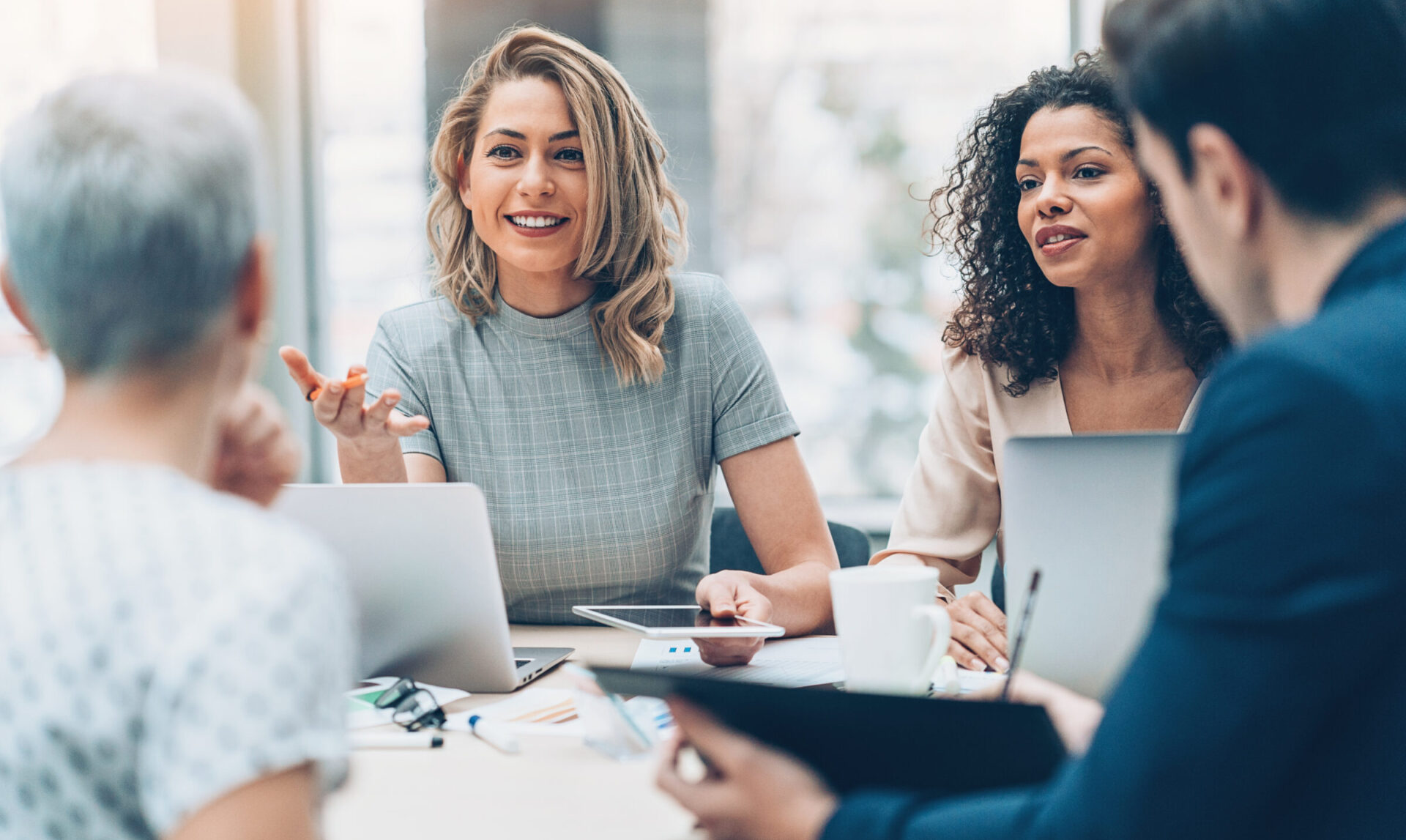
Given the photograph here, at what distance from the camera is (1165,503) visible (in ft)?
3.32

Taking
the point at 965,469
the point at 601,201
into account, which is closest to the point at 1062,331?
the point at 965,469

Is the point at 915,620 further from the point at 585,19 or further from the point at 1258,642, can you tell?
the point at 585,19

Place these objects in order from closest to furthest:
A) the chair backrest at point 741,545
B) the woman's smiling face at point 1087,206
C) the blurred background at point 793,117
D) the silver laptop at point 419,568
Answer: the silver laptop at point 419,568, the woman's smiling face at point 1087,206, the chair backrest at point 741,545, the blurred background at point 793,117

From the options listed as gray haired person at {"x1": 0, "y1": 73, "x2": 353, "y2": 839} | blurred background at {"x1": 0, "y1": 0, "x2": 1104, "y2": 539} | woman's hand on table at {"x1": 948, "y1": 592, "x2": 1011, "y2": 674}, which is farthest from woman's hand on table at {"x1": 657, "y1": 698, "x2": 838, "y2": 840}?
blurred background at {"x1": 0, "y1": 0, "x2": 1104, "y2": 539}

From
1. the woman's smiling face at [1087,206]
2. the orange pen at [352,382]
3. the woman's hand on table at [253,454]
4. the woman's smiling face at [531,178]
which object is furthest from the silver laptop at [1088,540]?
the woman's smiling face at [531,178]

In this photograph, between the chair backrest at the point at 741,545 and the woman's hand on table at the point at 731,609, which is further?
the chair backrest at the point at 741,545

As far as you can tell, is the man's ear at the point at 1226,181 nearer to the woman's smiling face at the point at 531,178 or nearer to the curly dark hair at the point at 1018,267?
the curly dark hair at the point at 1018,267

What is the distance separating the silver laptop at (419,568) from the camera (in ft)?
3.77

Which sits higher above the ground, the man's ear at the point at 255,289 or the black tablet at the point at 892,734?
the man's ear at the point at 255,289

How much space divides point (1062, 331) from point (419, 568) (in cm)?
119

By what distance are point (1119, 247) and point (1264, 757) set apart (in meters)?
1.30

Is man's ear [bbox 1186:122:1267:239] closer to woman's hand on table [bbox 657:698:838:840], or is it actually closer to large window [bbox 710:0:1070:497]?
woman's hand on table [bbox 657:698:838:840]

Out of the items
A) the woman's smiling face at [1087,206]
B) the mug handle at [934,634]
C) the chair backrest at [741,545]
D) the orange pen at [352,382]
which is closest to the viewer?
the mug handle at [934,634]

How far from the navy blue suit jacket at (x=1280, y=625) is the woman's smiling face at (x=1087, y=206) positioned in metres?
1.14
